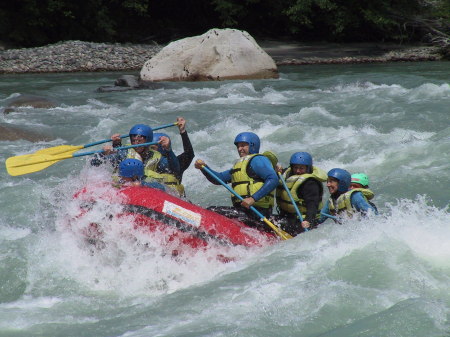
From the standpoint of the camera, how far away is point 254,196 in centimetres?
580

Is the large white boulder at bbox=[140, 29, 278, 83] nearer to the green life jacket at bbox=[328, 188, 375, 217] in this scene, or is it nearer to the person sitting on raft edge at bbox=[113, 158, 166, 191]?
the green life jacket at bbox=[328, 188, 375, 217]

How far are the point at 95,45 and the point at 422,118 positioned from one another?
15.0m

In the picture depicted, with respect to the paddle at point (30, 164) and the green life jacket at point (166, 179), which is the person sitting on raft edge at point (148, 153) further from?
the paddle at point (30, 164)

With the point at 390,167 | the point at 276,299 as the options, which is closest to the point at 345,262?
the point at 276,299

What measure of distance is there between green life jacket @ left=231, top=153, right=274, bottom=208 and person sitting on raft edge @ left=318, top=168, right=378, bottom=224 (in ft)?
1.66

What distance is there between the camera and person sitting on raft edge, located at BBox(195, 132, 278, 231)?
580 cm

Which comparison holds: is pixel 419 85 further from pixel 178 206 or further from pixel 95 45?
pixel 95 45

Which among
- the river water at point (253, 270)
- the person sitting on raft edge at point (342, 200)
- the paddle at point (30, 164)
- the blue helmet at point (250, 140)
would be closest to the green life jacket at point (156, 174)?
the river water at point (253, 270)

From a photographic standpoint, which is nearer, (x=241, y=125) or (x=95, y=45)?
(x=241, y=125)

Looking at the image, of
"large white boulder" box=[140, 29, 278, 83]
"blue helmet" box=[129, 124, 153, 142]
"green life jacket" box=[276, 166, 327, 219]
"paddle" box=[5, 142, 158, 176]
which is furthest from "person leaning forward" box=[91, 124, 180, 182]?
"large white boulder" box=[140, 29, 278, 83]

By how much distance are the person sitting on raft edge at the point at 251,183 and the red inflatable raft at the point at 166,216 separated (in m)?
0.42

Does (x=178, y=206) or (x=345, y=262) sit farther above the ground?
(x=178, y=206)

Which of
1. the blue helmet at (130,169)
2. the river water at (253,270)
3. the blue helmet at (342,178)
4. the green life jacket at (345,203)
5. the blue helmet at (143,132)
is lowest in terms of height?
the river water at (253,270)

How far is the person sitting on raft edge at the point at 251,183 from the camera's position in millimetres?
5797
